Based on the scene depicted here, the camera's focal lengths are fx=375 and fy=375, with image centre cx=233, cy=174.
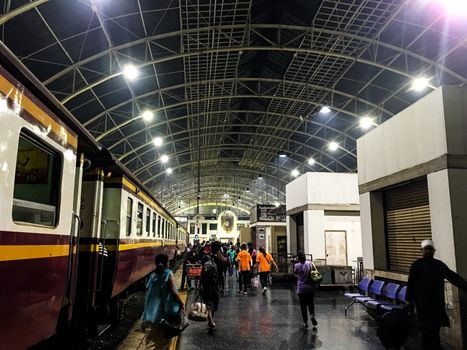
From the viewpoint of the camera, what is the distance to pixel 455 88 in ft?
23.4

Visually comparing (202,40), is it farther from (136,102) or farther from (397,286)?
(397,286)

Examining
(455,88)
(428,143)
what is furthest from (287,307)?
(455,88)

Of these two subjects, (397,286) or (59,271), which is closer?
(59,271)

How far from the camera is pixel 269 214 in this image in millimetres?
26391

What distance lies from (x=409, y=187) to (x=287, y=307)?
4.44 m

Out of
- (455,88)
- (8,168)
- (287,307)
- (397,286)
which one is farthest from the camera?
(287,307)

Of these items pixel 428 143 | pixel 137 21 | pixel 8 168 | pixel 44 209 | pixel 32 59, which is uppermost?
pixel 137 21

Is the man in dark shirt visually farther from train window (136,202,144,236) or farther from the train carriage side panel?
train window (136,202,144,236)

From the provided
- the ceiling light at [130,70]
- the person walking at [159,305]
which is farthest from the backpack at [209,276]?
the ceiling light at [130,70]

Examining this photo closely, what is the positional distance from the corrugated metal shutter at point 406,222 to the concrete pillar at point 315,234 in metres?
6.44

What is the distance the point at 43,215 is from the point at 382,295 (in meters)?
7.51

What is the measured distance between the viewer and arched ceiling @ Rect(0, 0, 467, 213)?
1524 cm

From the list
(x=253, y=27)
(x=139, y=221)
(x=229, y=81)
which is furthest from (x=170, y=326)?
(x=229, y=81)

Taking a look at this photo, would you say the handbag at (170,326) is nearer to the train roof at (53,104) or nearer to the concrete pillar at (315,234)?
the train roof at (53,104)
